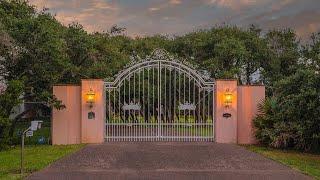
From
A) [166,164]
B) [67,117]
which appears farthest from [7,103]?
[166,164]

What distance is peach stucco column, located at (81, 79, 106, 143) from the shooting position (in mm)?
21484

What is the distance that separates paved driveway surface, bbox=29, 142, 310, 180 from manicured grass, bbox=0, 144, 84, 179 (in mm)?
396

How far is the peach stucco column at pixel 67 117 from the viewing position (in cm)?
2141

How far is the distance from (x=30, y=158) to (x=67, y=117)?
228 inches

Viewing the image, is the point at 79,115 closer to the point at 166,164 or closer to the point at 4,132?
the point at 4,132

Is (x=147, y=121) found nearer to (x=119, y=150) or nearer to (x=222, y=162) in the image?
(x=119, y=150)

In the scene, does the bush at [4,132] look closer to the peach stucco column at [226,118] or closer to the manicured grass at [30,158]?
the manicured grass at [30,158]

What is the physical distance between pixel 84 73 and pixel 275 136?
29.2 ft

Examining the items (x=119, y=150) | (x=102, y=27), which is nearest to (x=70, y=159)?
(x=119, y=150)

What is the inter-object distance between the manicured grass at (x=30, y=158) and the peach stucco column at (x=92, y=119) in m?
1.10

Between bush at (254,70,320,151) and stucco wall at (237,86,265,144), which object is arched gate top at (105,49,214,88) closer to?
stucco wall at (237,86,265,144)

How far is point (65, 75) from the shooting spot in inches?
930

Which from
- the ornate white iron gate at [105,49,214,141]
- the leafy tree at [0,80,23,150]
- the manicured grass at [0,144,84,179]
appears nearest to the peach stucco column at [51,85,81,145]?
the manicured grass at [0,144,84,179]

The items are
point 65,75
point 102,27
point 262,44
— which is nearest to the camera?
point 65,75
